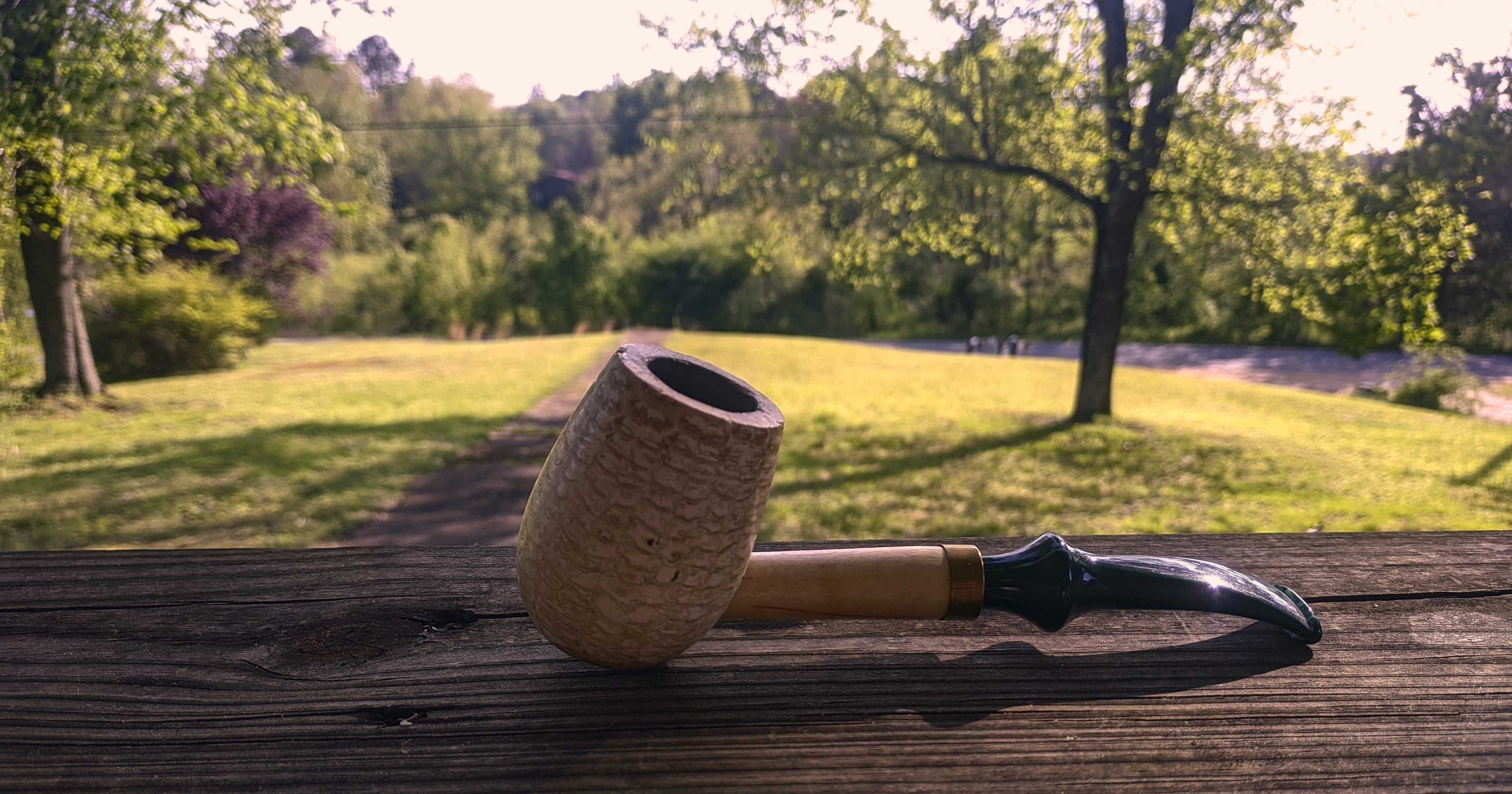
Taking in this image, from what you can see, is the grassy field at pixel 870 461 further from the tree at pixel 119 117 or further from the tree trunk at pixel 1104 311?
the tree at pixel 119 117

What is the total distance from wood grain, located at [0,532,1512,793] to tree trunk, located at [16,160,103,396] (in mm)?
9356

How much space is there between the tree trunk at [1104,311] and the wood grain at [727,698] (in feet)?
26.4

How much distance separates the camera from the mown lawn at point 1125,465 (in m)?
6.18

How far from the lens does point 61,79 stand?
574cm

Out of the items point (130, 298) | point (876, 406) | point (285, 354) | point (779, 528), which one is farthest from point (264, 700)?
point (285, 354)

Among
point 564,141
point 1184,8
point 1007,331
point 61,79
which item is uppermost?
point 564,141

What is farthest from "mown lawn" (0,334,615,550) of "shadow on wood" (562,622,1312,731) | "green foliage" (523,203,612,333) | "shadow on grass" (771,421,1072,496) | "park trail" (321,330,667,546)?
"green foliage" (523,203,612,333)

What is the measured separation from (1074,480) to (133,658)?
281 inches

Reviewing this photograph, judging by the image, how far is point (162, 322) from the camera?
12.2 meters

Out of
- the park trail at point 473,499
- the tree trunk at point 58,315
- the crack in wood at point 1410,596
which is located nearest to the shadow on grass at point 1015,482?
the park trail at point 473,499

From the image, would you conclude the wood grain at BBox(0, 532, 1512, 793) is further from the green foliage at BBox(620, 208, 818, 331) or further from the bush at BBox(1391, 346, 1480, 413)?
the green foliage at BBox(620, 208, 818, 331)

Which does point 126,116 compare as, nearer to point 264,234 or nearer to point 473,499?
point 473,499

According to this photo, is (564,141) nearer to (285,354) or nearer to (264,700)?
(285,354)

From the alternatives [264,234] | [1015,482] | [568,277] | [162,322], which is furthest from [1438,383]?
[568,277]
